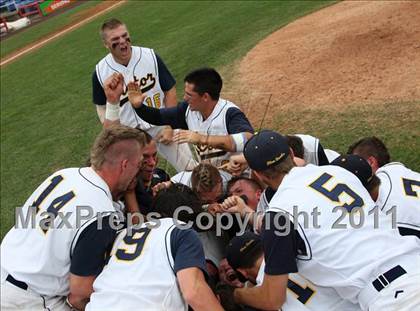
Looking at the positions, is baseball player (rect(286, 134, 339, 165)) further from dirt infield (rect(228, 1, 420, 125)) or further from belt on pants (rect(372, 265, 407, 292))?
dirt infield (rect(228, 1, 420, 125))

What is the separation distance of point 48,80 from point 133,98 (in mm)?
8677

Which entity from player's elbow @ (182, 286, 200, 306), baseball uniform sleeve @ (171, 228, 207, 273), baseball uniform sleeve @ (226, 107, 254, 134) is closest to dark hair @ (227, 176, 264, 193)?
baseball uniform sleeve @ (226, 107, 254, 134)

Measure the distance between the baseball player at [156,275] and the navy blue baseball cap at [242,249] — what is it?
486 mm

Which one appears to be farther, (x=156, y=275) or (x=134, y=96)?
(x=134, y=96)

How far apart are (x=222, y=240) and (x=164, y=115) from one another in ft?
5.04

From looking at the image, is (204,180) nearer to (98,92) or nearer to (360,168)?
(360,168)

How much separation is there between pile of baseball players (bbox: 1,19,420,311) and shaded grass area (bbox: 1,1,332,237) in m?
3.43

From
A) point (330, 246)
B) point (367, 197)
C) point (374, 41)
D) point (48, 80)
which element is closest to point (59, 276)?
point (330, 246)

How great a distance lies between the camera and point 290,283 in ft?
8.93

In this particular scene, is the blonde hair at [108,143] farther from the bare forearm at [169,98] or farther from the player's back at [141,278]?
the bare forearm at [169,98]

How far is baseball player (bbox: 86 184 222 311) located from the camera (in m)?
2.42

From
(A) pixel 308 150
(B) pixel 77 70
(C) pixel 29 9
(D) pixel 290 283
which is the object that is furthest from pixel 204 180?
(C) pixel 29 9

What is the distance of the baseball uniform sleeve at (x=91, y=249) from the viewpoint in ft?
8.55

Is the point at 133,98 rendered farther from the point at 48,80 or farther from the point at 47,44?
the point at 47,44
